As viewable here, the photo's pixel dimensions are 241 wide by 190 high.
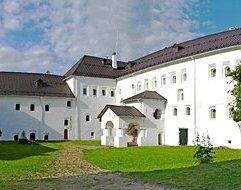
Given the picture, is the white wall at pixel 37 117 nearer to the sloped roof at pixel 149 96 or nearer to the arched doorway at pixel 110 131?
the arched doorway at pixel 110 131

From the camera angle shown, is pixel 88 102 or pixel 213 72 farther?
pixel 88 102

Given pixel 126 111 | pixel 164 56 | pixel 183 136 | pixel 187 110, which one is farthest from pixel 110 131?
pixel 164 56

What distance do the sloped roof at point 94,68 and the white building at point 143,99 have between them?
15cm

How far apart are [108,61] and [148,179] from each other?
51259 mm

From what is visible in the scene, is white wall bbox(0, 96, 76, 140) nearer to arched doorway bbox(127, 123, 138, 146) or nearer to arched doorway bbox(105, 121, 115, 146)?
arched doorway bbox(105, 121, 115, 146)

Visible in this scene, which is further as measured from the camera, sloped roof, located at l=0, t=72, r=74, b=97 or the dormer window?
the dormer window

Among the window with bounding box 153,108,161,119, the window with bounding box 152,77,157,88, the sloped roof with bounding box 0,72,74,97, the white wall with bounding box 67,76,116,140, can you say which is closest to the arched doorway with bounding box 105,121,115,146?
the window with bounding box 153,108,161,119

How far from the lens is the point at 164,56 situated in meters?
49.4

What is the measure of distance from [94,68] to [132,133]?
17.8 meters

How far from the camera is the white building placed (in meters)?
39.4

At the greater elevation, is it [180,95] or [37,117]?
[180,95]

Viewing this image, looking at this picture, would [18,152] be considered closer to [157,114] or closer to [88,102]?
[157,114]

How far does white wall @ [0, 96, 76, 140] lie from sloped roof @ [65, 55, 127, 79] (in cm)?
466

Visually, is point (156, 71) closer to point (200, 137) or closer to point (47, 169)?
point (200, 137)
